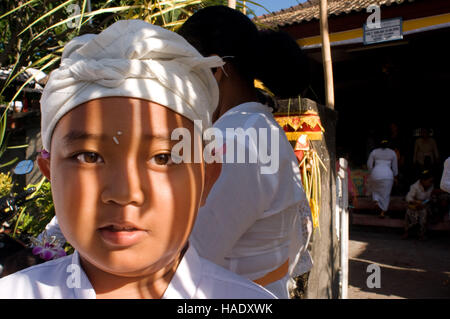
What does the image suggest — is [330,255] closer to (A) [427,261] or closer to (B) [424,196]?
(A) [427,261]

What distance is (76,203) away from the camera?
28.9 inches

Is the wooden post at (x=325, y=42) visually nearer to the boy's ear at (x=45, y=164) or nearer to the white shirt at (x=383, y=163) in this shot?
the boy's ear at (x=45, y=164)

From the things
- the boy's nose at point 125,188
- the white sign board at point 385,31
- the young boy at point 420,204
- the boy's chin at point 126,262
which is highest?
the white sign board at point 385,31

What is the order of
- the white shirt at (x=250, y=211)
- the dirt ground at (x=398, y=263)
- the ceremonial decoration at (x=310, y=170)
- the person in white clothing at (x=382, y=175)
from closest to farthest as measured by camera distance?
the white shirt at (x=250, y=211)
the ceremonial decoration at (x=310, y=170)
the dirt ground at (x=398, y=263)
the person in white clothing at (x=382, y=175)

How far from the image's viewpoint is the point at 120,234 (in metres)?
0.73

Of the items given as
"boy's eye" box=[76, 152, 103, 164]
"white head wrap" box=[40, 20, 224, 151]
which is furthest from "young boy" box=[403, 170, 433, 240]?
"boy's eye" box=[76, 152, 103, 164]

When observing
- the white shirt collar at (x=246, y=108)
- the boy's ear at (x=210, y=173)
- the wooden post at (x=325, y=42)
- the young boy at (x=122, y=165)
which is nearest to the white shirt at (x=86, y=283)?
the young boy at (x=122, y=165)

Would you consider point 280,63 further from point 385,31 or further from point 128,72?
point 385,31

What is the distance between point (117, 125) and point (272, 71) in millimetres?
981

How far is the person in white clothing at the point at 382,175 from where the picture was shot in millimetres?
7984

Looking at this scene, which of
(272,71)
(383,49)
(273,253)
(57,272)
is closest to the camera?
(57,272)

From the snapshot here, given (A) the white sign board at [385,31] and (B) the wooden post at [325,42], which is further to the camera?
(A) the white sign board at [385,31]

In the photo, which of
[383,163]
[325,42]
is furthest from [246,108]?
[383,163]

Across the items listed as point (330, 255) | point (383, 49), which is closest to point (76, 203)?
point (330, 255)
